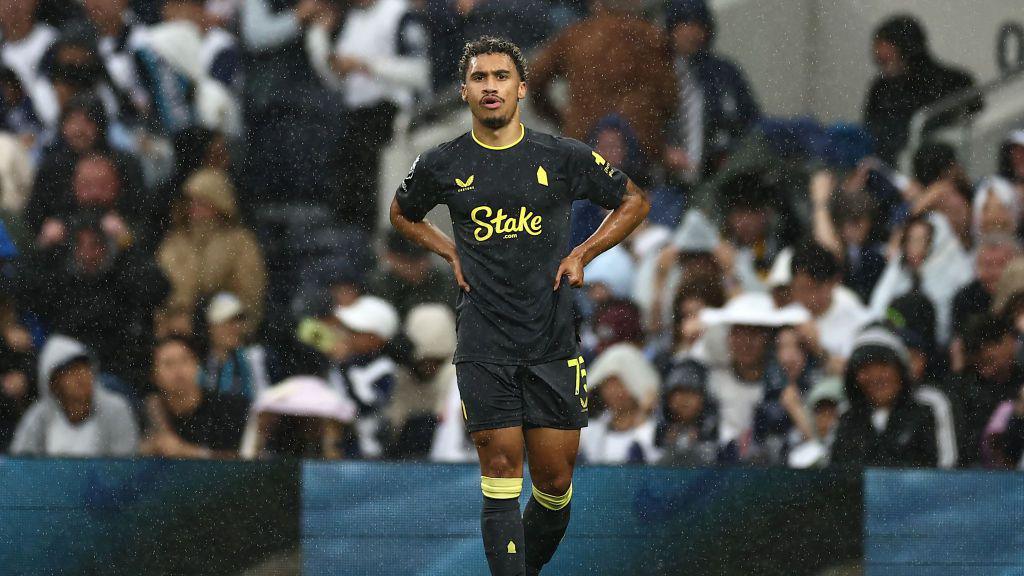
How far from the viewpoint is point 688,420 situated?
7.94 m

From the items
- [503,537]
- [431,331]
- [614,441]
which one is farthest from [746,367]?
[503,537]

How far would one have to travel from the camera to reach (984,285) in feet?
28.5

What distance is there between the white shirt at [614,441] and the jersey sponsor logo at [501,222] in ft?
8.22

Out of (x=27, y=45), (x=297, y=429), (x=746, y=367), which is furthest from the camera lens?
(x=27, y=45)

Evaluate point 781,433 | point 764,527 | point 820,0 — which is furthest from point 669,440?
point 820,0

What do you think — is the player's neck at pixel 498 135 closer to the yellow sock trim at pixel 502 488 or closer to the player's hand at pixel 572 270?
the player's hand at pixel 572 270

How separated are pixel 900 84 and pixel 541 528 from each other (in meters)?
4.60

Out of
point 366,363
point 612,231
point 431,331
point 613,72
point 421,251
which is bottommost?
point 366,363

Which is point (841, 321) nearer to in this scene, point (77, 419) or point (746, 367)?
point (746, 367)

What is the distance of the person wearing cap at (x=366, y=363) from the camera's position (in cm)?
823

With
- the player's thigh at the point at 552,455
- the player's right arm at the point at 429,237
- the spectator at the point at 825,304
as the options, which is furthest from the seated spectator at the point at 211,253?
the player's thigh at the point at 552,455

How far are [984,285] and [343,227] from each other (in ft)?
11.2

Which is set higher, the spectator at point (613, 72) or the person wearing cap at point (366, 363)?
the spectator at point (613, 72)

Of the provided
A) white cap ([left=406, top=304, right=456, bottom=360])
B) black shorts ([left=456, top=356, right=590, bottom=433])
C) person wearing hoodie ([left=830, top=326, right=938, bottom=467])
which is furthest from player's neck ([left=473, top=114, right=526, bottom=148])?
white cap ([left=406, top=304, right=456, bottom=360])
